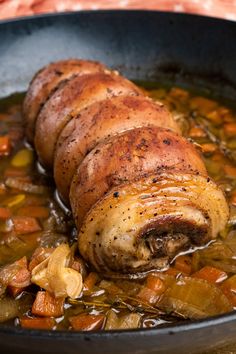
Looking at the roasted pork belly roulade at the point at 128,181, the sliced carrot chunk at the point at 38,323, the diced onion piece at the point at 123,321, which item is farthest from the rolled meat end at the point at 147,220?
the sliced carrot chunk at the point at 38,323

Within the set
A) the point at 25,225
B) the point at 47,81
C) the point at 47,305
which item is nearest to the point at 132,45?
the point at 47,81

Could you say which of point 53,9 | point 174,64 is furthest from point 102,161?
point 53,9

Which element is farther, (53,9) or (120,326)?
(53,9)

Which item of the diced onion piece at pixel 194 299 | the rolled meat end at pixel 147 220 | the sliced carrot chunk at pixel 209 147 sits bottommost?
the sliced carrot chunk at pixel 209 147

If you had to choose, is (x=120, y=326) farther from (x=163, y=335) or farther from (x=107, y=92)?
(x=107, y=92)

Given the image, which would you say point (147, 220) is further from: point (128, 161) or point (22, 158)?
point (22, 158)

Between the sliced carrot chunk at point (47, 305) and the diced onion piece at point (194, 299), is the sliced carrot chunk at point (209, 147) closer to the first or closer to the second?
the diced onion piece at point (194, 299)
